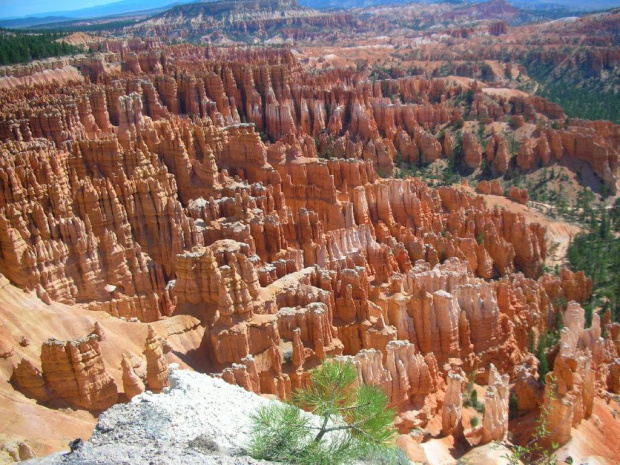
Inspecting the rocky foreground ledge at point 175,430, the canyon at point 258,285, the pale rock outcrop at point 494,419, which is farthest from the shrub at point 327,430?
the pale rock outcrop at point 494,419

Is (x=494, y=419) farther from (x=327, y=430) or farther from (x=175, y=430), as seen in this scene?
(x=175, y=430)

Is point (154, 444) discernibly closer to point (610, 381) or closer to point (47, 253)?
point (47, 253)

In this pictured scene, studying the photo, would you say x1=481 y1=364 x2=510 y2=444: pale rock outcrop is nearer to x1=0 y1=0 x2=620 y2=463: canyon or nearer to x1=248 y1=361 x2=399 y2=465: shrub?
x1=0 y1=0 x2=620 y2=463: canyon

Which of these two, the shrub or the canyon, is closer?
the shrub

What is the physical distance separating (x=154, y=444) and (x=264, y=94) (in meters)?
45.8

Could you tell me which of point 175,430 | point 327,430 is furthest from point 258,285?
point 327,430

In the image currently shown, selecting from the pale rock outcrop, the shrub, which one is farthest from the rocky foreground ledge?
the pale rock outcrop

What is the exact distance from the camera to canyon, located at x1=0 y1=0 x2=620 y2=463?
15.8m

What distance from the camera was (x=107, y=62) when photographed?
6141cm

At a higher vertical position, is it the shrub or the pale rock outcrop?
the shrub

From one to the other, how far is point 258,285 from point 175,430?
1045 cm

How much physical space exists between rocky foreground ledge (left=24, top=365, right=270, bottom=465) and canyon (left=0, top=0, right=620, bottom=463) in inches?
21.5

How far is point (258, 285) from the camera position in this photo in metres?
20.2

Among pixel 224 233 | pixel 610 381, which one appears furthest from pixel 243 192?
pixel 610 381
